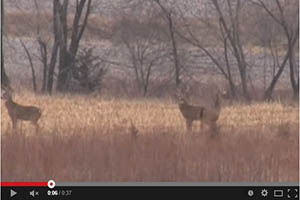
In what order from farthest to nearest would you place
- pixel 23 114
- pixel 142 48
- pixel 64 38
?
pixel 142 48, pixel 64 38, pixel 23 114

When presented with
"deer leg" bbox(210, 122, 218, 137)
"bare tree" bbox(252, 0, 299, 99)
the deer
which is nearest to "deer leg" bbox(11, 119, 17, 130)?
the deer

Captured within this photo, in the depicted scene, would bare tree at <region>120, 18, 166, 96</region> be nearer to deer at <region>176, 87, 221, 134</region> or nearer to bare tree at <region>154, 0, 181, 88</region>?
bare tree at <region>154, 0, 181, 88</region>

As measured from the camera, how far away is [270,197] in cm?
388

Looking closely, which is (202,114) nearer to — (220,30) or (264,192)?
(264,192)

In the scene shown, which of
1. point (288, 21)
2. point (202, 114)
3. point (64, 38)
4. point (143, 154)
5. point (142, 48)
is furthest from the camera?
point (142, 48)

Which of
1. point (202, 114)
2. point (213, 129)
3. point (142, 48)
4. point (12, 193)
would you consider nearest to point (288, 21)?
point (142, 48)

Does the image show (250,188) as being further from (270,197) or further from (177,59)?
(177,59)

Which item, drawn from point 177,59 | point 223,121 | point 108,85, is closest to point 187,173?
point 223,121

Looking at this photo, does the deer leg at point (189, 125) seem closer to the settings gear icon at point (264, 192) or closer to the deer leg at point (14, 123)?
the deer leg at point (14, 123)

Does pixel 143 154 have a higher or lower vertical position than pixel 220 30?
lower

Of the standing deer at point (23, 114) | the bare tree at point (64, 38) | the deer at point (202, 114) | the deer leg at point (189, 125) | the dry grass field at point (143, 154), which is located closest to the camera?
the dry grass field at point (143, 154)

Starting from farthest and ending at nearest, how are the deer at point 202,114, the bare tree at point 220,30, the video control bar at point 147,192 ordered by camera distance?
the bare tree at point 220,30
the deer at point 202,114
the video control bar at point 147,192

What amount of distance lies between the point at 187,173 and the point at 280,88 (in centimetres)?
1543
